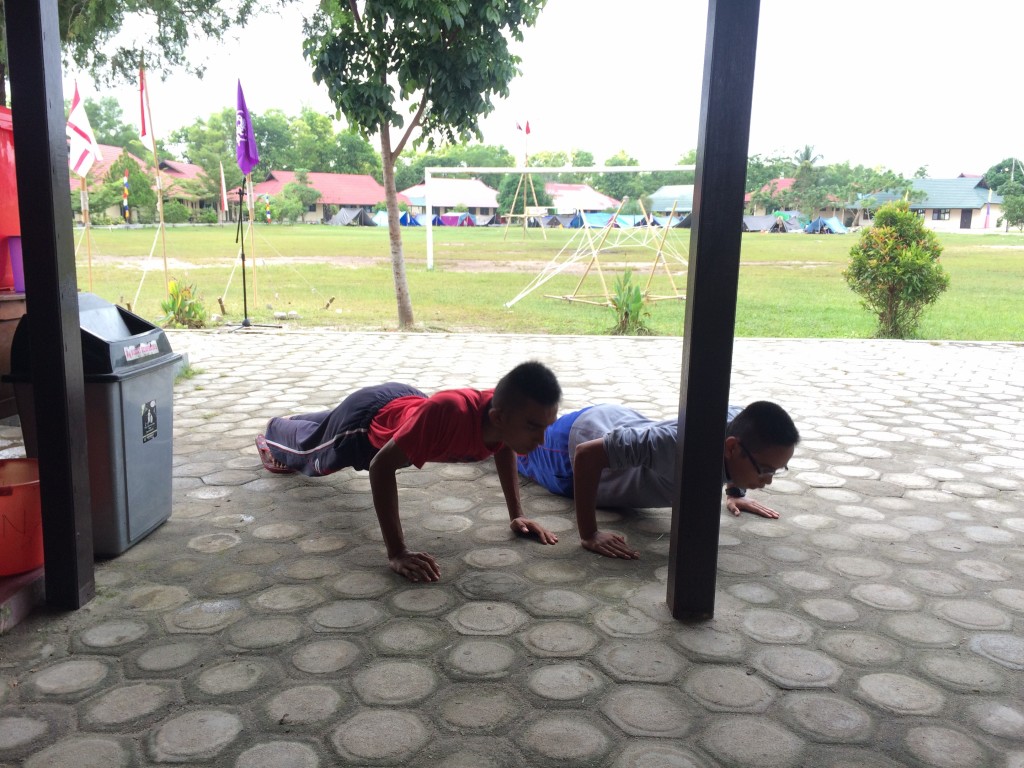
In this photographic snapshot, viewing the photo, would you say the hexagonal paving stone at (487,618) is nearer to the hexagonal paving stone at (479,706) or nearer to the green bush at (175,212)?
the hexagonal paving stone at (479,706)

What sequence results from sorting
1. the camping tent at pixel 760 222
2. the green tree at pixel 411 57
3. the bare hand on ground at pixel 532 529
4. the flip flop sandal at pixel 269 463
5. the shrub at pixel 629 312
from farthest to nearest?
1. the camping tent at pixel 760 222
2. the shrub at pixel 629 312
3. the green tree at pixel 411 57
4. the flip flop sandal at pixel 269 463
5. the bare hand on ground at pixel 532 529

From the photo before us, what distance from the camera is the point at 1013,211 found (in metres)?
40.0

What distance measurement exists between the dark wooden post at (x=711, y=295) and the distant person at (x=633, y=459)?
5.6 inches

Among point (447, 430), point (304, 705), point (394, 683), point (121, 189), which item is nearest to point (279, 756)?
point (304, 705)

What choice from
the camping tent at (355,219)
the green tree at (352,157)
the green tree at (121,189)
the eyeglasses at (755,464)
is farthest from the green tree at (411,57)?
the green tree at (352,157)

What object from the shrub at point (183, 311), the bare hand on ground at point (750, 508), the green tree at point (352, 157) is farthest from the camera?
the green tree at point (352, 157)

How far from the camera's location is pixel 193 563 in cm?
268

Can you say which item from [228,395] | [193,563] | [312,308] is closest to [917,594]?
[193,563]

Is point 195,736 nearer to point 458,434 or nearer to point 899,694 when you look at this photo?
point 458,434

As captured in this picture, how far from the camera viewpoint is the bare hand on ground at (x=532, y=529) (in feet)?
9.55

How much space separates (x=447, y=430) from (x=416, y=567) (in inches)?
18.2

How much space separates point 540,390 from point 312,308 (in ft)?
30.0

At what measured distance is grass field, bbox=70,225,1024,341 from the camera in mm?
10055

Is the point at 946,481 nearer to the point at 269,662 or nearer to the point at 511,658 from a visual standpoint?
the point at 511,658
